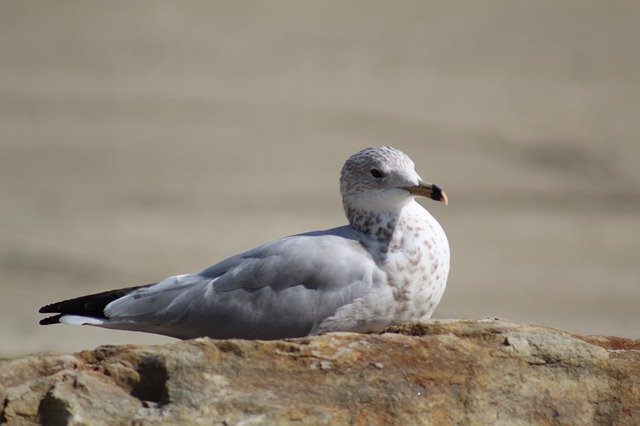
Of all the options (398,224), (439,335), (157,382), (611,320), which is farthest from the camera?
(611,320)

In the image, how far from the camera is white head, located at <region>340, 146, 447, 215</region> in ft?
23.0

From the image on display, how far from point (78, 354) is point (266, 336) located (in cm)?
126

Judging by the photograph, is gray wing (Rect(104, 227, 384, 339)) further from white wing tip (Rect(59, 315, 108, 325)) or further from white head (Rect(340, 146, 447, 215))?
white head (Rect(340, 146, 447, 215))

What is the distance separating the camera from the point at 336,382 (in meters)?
5.43

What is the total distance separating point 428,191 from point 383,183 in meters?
0.28

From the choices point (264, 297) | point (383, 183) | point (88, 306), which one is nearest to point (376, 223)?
point (383, 183)

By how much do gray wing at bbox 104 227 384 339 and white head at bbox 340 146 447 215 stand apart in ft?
1.39

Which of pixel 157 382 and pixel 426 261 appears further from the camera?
pixel 426 261

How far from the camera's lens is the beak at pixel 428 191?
273 inches

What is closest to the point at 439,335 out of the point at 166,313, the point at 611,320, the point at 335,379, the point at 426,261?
the point at 335,379

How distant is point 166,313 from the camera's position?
21.8 feet

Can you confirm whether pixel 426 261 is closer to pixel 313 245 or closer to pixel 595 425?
pixel 313 245

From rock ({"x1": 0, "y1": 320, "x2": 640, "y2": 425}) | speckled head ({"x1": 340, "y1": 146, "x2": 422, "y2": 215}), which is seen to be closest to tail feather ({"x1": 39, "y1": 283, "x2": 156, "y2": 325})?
rock ({"x1": 0, "y1": 320, "x2": 640, "y2": 425})

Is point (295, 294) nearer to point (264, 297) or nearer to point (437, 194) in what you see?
point (264, 297)
